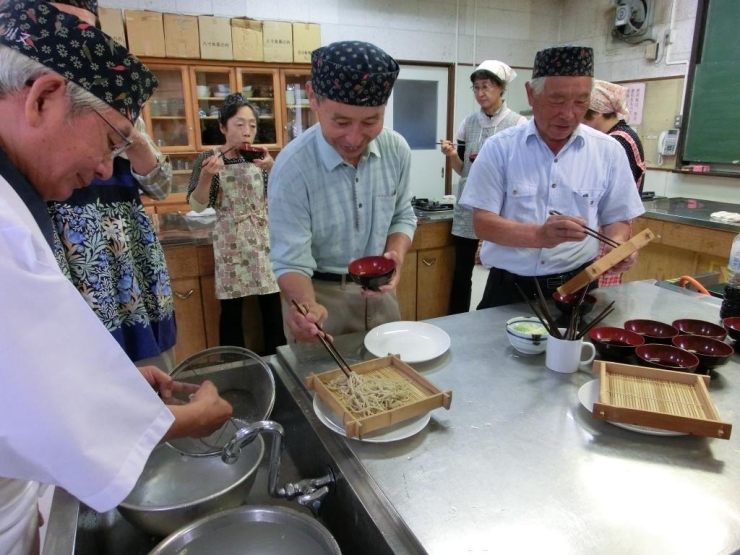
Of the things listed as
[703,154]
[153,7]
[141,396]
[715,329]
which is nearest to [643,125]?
[703,154]

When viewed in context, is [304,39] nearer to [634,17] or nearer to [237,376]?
[634,17]

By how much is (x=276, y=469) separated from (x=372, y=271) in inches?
28.4

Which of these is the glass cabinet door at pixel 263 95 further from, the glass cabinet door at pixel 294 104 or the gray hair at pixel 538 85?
the gray hair at pixel 538 85

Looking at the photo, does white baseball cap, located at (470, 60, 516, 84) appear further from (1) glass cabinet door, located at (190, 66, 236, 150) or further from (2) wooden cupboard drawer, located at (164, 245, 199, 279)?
(1) glass cabinet door, located at (190, 66, 236, 150)

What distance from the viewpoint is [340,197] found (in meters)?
1.65

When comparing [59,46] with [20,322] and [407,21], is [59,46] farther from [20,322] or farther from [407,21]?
[407,21]

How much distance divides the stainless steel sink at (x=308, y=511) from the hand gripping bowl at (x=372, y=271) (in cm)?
35

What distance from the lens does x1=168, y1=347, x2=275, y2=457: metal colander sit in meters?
1.21

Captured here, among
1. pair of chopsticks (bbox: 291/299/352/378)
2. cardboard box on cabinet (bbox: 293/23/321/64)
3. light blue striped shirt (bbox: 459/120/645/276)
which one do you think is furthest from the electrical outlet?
A: pair of chopsticks (bbox: 291/299/352/378)

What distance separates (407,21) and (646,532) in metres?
5.62

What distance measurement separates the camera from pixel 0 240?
1.99ft

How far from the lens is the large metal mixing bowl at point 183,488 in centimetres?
89

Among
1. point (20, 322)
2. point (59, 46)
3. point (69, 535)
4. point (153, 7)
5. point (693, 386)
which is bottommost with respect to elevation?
point (69, 535)

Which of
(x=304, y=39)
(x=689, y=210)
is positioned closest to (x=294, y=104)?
(x=304, y=39)
